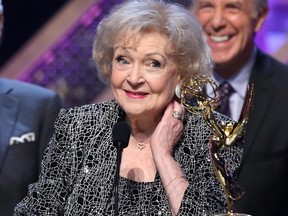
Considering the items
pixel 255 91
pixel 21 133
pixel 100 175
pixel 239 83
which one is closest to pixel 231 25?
pixel 239 83

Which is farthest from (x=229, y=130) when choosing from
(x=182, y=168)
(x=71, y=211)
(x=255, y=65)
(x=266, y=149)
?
(x=255, y=65)

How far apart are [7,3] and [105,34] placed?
1.49 m

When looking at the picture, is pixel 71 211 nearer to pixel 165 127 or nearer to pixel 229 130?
pixel 165 127

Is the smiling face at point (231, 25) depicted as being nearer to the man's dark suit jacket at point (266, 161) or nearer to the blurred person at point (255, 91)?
the blurred person at point (255, 91)

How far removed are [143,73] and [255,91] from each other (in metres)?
1.20

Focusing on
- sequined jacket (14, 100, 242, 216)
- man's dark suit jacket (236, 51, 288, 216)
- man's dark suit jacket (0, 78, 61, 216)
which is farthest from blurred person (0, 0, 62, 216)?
man's dark suit jacket (236, 51, 288, 216)

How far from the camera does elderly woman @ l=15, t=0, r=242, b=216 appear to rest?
280 cm

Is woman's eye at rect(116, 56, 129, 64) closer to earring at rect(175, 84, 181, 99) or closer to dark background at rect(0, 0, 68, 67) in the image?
earring at rect(175, 84, 181, 99)

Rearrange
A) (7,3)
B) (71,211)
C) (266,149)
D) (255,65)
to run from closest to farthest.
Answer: (71,211) < (266,149) < (255,65) < (7,3)

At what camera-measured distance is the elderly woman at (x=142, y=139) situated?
2.80 m

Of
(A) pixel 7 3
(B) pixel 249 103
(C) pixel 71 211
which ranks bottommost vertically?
(C) pixel 71 211

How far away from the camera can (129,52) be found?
2.82 metres

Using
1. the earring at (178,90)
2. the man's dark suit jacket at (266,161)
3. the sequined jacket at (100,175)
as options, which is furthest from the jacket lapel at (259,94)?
the earring at (178,90)

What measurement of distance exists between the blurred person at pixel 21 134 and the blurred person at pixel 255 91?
2.94ft
